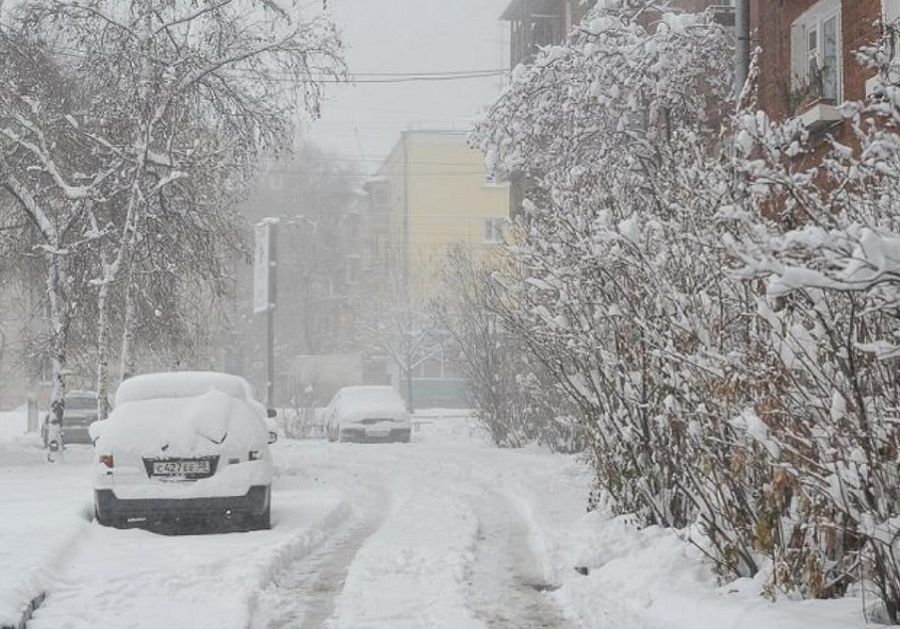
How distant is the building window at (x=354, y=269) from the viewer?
77062mm

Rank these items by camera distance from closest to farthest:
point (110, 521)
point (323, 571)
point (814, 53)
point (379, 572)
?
point (379, 572) < point (323, 571) < point (110, 521) < point (814, 53)

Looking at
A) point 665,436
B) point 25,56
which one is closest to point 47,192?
point 25,56

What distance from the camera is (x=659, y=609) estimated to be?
7.62 meters

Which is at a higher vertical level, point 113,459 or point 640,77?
point 640,77

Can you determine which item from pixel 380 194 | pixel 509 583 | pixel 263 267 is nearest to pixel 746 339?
pixel 509 583

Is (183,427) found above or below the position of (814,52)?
below

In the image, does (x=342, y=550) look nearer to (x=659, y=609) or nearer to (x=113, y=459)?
(x=113, y=459)

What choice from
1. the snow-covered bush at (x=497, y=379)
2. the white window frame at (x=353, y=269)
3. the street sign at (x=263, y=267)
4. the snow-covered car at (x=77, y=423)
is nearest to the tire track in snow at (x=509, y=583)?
the snow-covered bush at (x=497, y=379)

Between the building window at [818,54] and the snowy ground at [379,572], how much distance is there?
5673 mm

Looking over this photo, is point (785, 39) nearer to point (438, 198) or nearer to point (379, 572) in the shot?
point (379, 572)

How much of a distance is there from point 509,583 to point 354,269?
228 ft

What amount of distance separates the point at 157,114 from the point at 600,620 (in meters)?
14.7

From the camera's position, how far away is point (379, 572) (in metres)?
10.0

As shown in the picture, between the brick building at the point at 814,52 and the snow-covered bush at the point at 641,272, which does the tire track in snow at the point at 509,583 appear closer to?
the snow-covered bush at the point at 641,272
